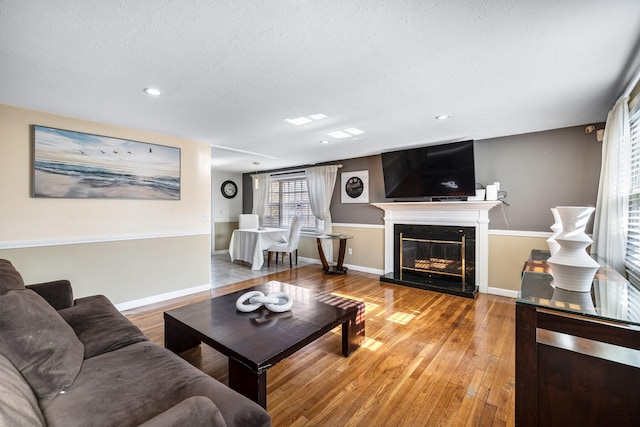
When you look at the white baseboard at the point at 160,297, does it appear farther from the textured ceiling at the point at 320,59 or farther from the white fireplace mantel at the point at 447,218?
the white fireplace mantel at the point at 447,218

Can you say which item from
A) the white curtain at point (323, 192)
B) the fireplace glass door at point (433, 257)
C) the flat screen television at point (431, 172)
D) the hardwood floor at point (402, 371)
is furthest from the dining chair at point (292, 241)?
the hardwood floor at point (402, 371)

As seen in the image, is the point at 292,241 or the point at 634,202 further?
the point at 292,241

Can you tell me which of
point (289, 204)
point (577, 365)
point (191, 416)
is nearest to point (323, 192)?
point (289, 204)

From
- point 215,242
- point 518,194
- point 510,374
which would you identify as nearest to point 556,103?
point 518,194

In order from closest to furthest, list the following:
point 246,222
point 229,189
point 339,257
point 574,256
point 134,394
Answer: point 134,394
point 574,256
point 339,257
point 246,222
point 229,189

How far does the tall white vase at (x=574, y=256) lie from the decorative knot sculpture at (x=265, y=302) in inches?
67.8

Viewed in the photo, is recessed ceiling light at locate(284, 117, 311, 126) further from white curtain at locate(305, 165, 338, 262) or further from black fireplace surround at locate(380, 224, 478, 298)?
black fireplace surround at locate(380, 224, 478, 298)

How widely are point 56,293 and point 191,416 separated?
6.14 ft

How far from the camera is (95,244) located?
10.2ft

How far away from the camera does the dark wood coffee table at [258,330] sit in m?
1.49

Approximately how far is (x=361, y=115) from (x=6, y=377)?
2.95 metres

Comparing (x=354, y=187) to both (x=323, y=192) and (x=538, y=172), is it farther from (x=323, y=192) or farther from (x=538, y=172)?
(x=538, y=172)

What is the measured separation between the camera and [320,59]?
6.00 feet

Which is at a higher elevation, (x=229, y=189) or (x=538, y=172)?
(x=229, y=189)
